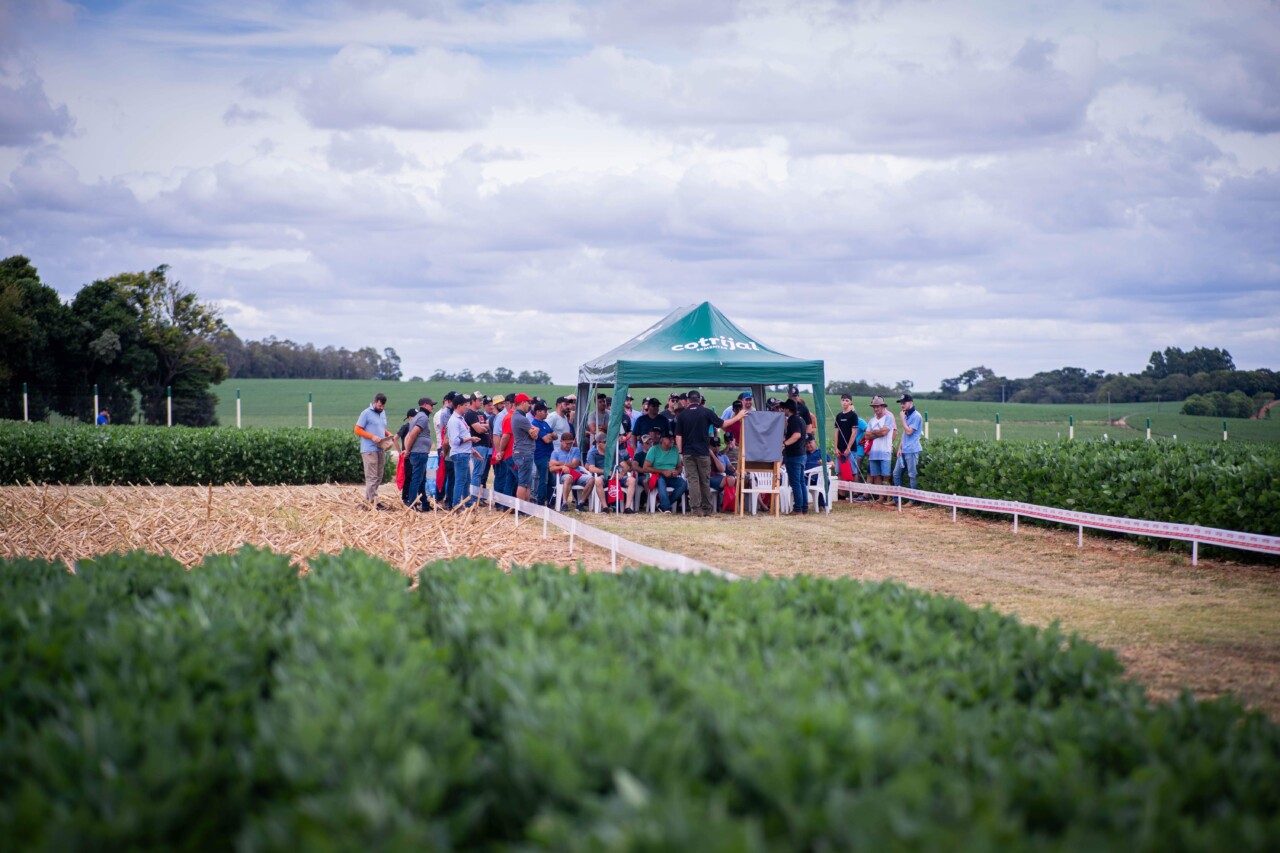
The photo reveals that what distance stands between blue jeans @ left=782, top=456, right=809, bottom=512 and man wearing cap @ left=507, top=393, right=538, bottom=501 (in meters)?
4.28

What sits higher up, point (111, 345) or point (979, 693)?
point (111, 345)

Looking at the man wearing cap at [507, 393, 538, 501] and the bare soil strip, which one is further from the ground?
the man wearing cap at [507, 393, 538, 501]

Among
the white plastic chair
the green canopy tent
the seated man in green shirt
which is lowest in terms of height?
the white plastic chair

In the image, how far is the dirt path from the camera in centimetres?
735

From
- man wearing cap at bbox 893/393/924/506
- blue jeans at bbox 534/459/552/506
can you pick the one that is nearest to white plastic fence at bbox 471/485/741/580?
blue jeans at bbox 534/459/552/506

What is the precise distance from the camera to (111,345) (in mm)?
42406

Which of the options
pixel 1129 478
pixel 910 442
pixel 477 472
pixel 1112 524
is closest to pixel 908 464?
pixel 910 442

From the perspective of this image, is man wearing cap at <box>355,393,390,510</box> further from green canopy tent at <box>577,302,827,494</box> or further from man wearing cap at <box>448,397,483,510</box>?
green canopy tent at <box>577,302,827,494</box>

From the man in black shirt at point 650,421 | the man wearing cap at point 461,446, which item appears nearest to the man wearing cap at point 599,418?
the man in black shirt at point 650,421

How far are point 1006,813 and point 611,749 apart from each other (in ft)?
3.61

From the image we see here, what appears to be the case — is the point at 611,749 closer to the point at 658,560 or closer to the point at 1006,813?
the point at 1006,813

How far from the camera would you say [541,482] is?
1755 cm

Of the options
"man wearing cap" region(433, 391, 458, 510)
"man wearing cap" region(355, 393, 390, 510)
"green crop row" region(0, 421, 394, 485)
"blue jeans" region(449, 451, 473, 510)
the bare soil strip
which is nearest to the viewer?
the bare soil strip

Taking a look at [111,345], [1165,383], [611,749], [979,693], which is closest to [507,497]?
[979,693]
